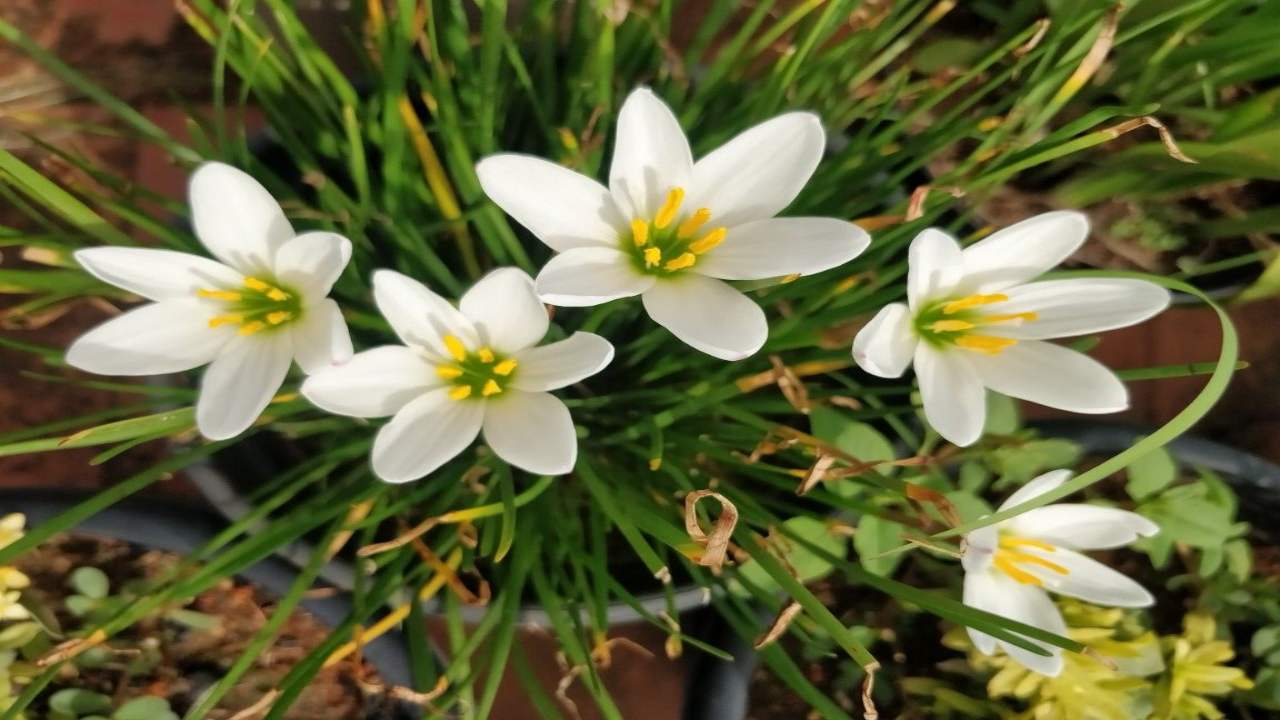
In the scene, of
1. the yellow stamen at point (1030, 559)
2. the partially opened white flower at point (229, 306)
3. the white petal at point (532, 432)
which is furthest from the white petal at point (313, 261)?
the yellow stamen at point (1030, 559)

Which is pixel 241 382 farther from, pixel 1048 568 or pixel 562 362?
pixel 1048 568

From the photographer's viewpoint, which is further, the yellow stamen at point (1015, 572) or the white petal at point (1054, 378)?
the yellow stamen at point (1015, 572)

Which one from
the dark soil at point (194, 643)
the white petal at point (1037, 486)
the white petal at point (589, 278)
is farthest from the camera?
the dark soil at point (194, 643)

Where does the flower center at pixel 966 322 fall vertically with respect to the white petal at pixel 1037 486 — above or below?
above

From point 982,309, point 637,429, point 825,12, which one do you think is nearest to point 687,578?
point 637,429

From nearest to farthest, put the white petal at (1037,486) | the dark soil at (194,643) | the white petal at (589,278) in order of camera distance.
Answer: the white petal at (589,278) → the white petal at (1037,486) → the dark soil at (194,643)

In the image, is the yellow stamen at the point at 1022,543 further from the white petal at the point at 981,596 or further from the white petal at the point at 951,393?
the white petal at the point at 951,393
